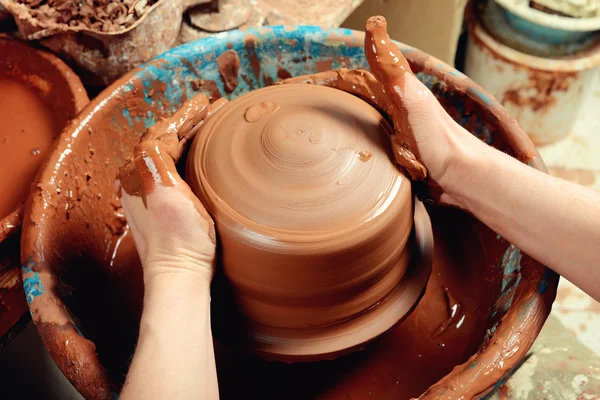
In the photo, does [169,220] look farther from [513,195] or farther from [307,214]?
[513,195]

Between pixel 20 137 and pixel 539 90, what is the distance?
2093 mm

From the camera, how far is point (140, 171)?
108 centimetres

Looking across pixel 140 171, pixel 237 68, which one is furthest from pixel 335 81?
pixel 140 171

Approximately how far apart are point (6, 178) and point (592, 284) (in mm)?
1455

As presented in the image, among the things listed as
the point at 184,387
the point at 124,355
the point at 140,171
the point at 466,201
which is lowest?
the point at 124,355

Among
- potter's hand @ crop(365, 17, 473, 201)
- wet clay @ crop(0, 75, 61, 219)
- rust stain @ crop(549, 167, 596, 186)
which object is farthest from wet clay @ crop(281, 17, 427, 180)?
rust stain @ crop(549, 167, 596, 186)

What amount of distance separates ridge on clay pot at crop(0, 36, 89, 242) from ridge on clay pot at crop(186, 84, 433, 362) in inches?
22.9

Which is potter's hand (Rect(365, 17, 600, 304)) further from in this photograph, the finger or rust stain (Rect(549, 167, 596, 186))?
rust stain (Rect(549, 167, 596, 186))

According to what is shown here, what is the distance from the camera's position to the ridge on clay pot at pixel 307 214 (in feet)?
3.41

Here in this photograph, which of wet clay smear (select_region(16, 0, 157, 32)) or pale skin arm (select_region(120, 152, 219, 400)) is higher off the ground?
wet clay smear (select_region(16, 0, 157, 32))

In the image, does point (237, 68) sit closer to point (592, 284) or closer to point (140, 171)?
point (140, 171)

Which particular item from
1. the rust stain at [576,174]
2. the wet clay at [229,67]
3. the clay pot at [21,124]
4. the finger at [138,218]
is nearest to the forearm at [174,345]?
the finger at [138,218]

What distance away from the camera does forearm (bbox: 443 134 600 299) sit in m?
1.04

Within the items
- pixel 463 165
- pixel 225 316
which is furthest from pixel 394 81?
pixel 225 316
